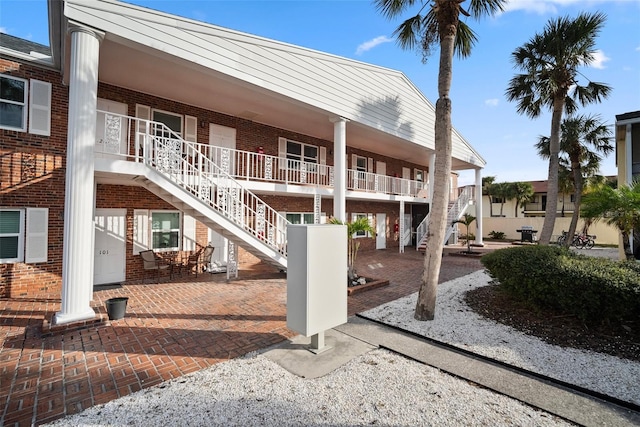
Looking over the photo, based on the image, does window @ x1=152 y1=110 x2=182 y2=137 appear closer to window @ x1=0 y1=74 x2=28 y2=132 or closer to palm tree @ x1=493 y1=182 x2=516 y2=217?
window @ x1=0 y1=74 x2=28 y2=132

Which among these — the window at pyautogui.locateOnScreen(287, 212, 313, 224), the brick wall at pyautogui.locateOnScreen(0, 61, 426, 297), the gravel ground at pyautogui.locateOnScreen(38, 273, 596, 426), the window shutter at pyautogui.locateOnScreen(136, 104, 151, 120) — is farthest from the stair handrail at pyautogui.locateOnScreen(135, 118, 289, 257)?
the gravel ground at pyautogui.locateOnScreen(38, 273, 596, 426)

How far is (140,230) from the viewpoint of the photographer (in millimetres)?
8969

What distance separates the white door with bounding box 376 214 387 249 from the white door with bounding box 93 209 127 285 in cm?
1287

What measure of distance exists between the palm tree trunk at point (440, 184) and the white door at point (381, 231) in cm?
1164

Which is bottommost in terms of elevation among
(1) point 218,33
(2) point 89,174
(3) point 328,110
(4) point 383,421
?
(4) point 383,421

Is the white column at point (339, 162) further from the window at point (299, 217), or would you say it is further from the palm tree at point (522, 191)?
the palm tree at point (522, 191)

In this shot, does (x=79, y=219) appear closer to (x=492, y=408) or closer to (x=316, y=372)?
(x=316, y=372)

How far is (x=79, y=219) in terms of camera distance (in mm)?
5094

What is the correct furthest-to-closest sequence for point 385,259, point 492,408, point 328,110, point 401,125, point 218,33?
point 385,259, point 401,125, point 328,110, point 218,33, point 492,408

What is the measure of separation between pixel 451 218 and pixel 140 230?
1624 centimetres

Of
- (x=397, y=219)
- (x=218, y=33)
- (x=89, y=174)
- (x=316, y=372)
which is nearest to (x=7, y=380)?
(x=89, y=174)

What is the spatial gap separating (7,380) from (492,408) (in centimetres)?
580

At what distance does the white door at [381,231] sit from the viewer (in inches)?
691

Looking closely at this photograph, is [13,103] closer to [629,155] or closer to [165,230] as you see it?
[165,230]
